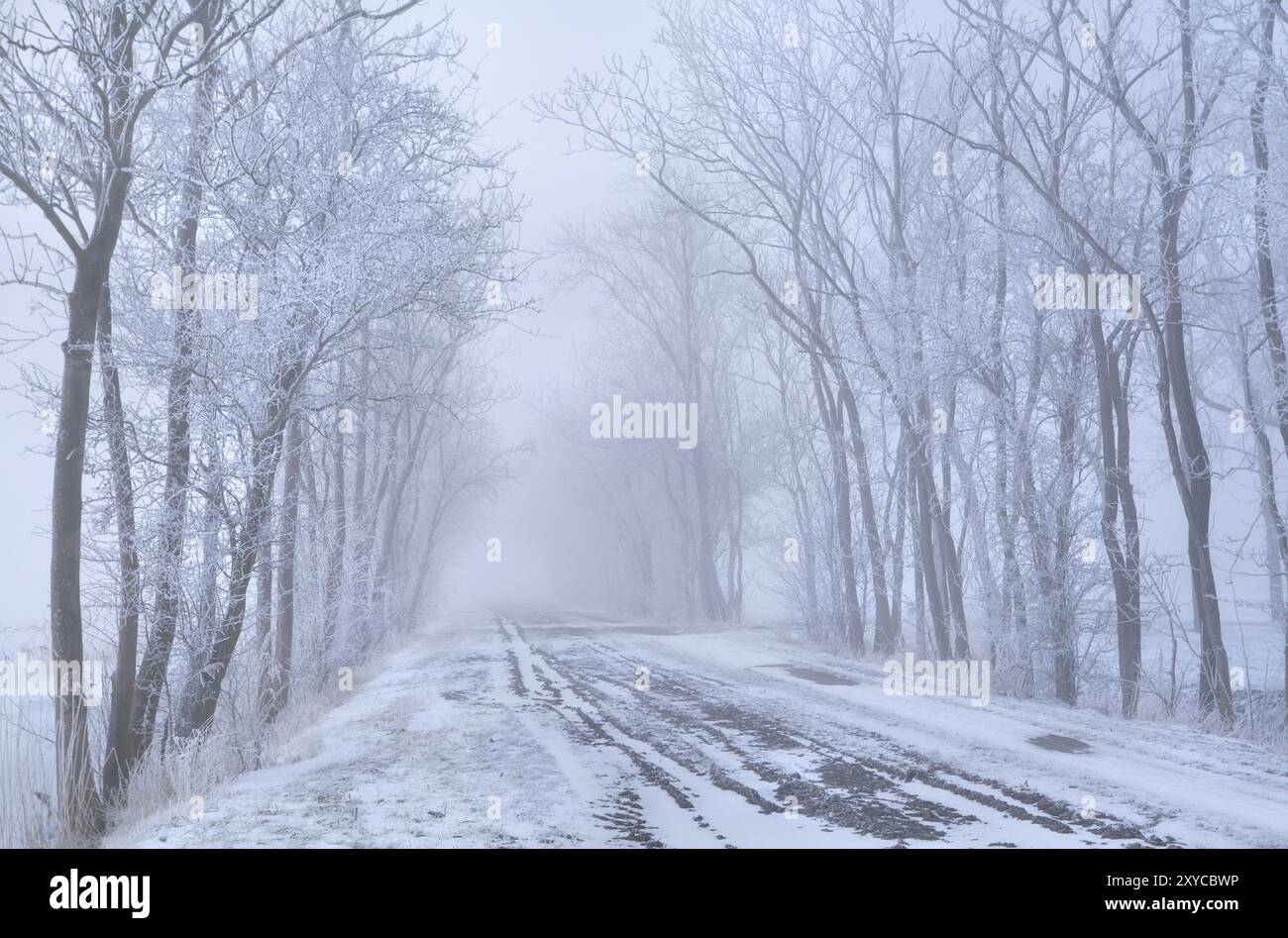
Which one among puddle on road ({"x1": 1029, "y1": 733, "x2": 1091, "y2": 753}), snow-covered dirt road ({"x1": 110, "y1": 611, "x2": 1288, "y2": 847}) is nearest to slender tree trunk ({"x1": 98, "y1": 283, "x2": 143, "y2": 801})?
snow-covered dirt road ({"x1": 110, "y1": 611, "x2": 1288, "y2": 847})

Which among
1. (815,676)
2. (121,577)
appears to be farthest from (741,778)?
(815,676)

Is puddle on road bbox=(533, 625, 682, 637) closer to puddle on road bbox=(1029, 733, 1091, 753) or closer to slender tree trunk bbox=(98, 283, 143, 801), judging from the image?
slender tree trunk bbox=(98, 283, 143, 801)

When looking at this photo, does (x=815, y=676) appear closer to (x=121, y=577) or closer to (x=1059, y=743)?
(x=1059, y=743)

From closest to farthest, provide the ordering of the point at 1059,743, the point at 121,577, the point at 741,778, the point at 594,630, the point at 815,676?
the point at 741,778, the point at 1059,743, the point at 121,577, the point at 815,676, the point at 594,630

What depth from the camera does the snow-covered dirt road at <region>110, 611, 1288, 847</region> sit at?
15.7 feet

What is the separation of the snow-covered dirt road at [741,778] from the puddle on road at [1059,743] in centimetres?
2

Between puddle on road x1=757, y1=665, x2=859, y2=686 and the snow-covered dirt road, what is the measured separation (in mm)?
243

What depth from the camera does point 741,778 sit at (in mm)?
6027

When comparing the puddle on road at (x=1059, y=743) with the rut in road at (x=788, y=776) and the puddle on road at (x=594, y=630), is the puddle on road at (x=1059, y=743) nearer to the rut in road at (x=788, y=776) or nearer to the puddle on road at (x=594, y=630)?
the rut in road at (x=788, y=776)

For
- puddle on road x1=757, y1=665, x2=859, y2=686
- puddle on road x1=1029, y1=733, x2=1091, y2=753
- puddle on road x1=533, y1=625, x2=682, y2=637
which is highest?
puddle on road x1=1029, y1=733, x2=1091, y2=753

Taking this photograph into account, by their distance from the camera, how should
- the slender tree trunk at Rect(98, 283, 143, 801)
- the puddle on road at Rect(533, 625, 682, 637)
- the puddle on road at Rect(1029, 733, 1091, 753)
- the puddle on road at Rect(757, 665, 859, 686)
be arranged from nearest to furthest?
the puddle on road at Rect(1029, 733, 1091, 753) < the slender tree trunk at Rect(98, 283, 143, 801) < the puddle on road at Rect(757, 665, 859, 686) < the puddle on road at Rect(533, 625, 682, 637)

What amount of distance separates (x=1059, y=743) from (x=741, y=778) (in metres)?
2.74
